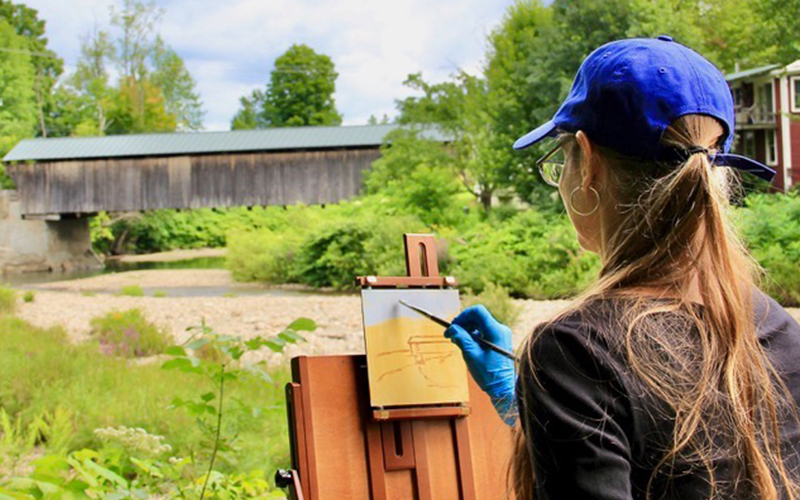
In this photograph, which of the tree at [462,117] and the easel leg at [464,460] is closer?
the easel leg at [464,460]

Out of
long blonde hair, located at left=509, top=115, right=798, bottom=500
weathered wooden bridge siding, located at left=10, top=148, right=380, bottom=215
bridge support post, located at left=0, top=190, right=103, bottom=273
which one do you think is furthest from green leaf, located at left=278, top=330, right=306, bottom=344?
bridge support post, located at left=0, top=190, right=103, bottom=273

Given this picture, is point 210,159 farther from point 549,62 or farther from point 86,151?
point 549,62

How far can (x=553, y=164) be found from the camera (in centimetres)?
145

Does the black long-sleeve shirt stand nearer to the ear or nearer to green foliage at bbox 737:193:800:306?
the ear

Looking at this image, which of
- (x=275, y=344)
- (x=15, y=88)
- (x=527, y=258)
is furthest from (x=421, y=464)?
(x=15, y=88)

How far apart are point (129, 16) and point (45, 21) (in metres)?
5.05

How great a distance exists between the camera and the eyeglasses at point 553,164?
4.66 feet

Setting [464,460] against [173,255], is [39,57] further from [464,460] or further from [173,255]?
[464,460]

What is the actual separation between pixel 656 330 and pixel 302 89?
64066mm

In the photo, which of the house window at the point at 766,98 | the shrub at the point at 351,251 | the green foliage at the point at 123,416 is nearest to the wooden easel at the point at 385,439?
the green foliage at the point at 123,416

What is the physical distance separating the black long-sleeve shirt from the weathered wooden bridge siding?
101 feet

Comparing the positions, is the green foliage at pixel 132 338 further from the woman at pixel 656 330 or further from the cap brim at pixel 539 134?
the woman at pixel 656 330

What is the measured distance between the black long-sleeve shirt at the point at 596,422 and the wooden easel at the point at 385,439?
85cm

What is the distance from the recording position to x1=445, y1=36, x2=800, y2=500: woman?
3.56ft
